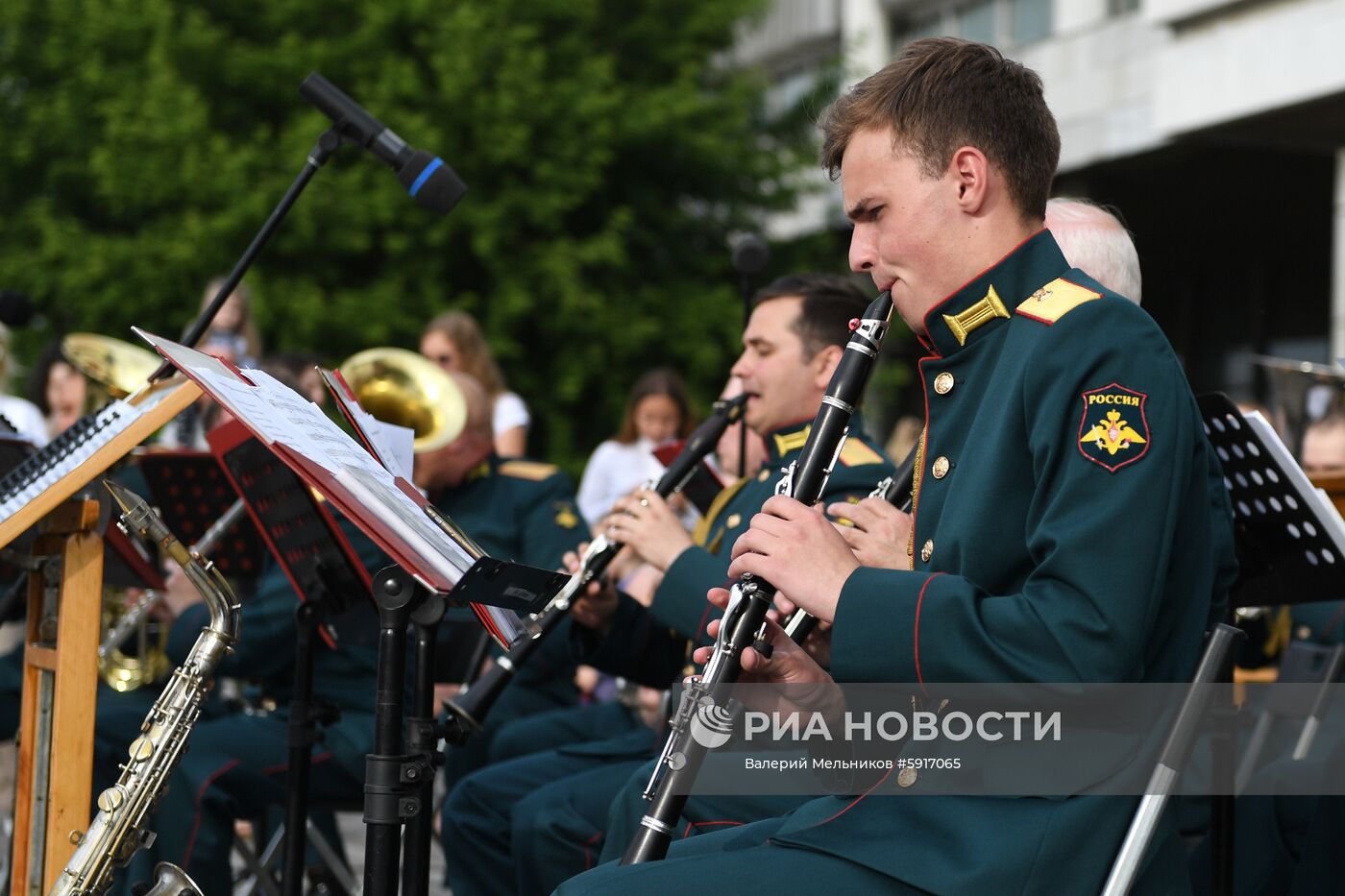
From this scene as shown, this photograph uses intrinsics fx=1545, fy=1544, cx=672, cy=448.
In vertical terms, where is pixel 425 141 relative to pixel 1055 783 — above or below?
above

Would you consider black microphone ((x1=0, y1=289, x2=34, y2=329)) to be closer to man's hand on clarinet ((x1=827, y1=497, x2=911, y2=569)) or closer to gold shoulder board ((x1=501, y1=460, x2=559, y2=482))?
gold shoulder board ((x1=501, y1=460, x2=559, y2=482))

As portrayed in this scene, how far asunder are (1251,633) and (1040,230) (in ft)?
9.25

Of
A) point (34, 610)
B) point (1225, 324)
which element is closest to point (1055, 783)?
point (34, 610)

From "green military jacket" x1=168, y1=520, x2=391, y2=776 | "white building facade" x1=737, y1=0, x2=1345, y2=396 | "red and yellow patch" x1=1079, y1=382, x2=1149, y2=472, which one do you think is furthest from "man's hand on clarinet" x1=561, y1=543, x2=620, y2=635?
"white building facade" x1=737, y1=0, x2=1345, y2=396

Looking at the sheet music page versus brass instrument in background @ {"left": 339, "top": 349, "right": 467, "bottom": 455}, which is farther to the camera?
brass instrument in background @ {"left": 339, "top": 349, "right": 467, "bottom": 455}

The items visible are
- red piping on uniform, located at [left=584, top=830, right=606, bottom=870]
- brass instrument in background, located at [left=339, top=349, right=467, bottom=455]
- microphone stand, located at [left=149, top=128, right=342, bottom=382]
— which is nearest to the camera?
microphone stand, located at [left=149, top=128, right=342, bottom=382]

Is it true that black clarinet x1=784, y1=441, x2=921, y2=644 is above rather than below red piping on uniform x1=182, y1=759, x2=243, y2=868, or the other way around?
above

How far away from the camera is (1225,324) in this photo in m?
18.5

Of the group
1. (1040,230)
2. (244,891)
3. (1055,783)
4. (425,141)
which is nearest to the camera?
(1055,783)

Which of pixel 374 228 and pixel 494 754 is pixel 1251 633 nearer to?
pixel 494 754

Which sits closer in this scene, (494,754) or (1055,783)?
(1055,783)

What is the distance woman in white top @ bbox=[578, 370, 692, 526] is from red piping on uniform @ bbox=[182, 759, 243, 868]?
14.2 ft

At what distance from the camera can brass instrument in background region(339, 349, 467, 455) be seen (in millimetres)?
4961

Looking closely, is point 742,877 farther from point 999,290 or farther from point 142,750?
point 142,750
